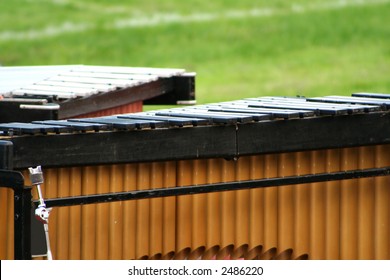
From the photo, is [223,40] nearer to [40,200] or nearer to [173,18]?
[173,18]

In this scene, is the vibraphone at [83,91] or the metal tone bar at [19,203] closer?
the metal tone bar at [19,203]

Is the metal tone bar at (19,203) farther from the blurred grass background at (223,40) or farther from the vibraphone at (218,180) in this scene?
the blurred grass background at (223,40)

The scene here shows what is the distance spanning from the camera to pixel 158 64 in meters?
22.3

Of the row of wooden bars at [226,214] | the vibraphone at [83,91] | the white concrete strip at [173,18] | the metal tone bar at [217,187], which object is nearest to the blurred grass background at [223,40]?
the white concrete strip at [173,18]

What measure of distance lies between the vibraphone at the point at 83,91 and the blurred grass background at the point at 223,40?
10.1 meters

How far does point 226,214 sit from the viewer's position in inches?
230

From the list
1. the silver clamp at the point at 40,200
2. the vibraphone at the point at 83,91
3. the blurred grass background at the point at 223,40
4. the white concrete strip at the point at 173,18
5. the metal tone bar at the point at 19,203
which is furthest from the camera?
the white concrete strip at the point at 173,18

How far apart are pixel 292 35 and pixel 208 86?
3825mm

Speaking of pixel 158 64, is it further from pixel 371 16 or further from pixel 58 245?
pixel 58 245

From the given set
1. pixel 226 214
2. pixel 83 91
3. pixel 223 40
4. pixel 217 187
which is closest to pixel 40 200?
pixel 217 187

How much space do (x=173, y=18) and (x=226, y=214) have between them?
19.7 m

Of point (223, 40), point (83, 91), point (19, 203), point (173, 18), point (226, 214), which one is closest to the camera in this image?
point (19, 203)

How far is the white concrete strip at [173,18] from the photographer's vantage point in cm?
2486

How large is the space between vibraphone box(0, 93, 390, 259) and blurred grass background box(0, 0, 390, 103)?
1252cm
